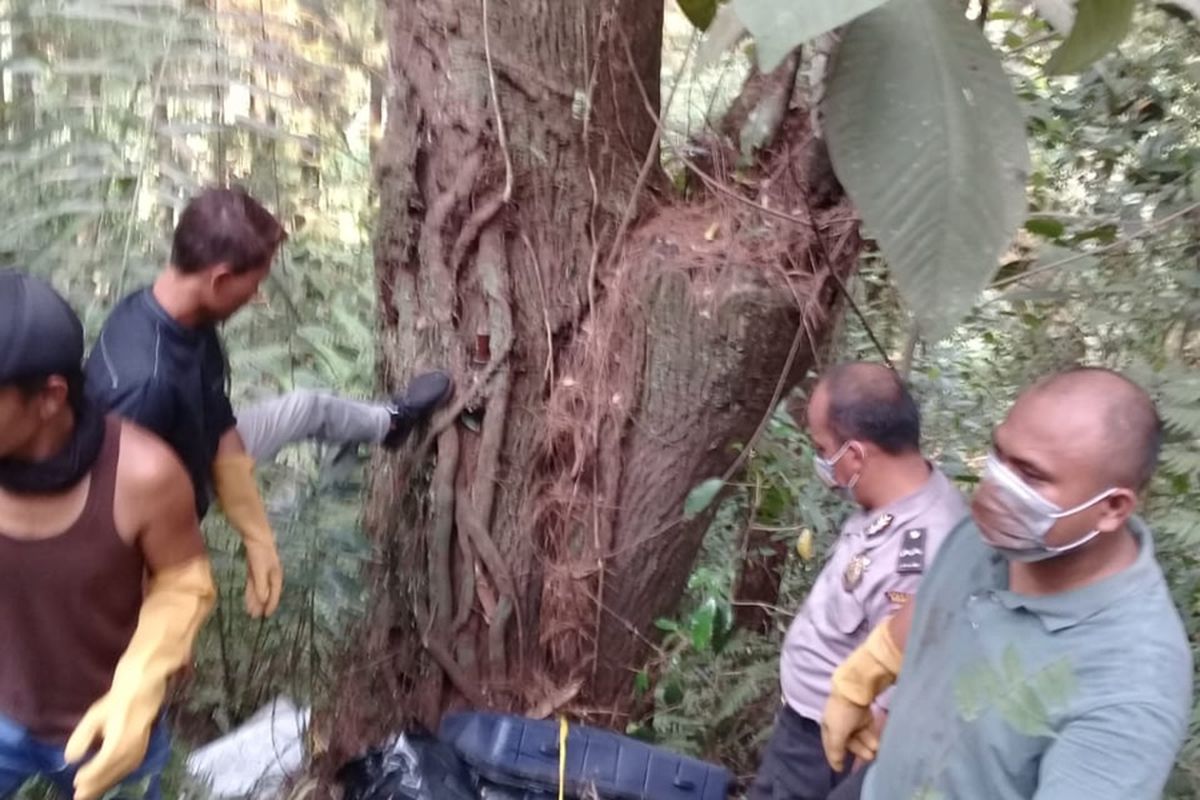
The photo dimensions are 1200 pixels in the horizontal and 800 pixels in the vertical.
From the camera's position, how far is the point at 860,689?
1.85 meters

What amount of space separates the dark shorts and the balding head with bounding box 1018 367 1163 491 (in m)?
1.11

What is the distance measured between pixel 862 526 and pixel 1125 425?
846 millimetres

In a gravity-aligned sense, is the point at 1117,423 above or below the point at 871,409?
above

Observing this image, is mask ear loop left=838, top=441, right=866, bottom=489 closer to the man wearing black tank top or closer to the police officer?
the police officer

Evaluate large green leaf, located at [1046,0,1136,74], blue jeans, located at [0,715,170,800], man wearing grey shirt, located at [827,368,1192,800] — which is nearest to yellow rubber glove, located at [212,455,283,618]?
blue jeans, located at [0,715,170,800]

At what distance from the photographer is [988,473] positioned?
56.3 inches

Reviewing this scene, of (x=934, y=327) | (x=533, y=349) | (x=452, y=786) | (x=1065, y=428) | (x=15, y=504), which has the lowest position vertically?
(x=452, y=786)

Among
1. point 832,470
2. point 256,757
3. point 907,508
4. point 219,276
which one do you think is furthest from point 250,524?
point 907,508

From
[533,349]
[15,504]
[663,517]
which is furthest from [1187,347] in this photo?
[15,504]

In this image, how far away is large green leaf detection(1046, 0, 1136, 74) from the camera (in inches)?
60.8

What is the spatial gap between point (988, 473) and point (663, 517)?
98 cm

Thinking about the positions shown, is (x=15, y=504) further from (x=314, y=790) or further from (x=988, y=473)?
(x=988, y=473)

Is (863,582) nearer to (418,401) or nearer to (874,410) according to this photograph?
(874,410)

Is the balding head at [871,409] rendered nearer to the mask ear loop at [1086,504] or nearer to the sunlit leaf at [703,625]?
the sunlit leaf at [703,625]
